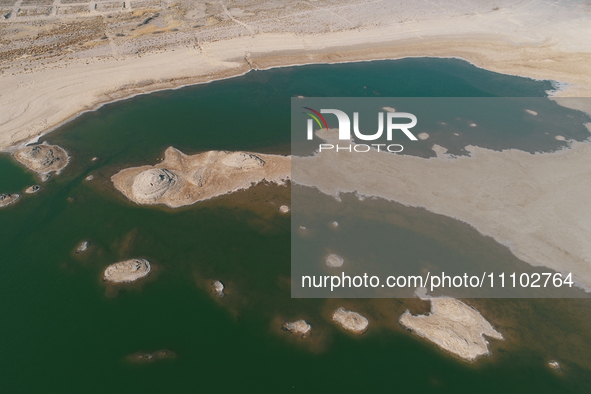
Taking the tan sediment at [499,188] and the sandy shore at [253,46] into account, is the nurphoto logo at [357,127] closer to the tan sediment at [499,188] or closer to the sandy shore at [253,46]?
the tan sediment at [499,188]

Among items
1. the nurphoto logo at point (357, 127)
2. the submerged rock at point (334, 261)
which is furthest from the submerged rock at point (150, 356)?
the nurphoto logo at point (357, 127)

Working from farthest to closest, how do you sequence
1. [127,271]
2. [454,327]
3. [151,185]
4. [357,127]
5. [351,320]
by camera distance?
[357,127] → [151,185] → [127,271] → [351,320] → [454,327]

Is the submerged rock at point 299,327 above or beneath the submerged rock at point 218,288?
beneath

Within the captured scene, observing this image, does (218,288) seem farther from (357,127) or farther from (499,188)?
(499,188)

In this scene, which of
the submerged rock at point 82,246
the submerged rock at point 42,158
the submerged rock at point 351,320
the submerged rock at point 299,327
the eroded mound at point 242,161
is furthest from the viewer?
the eroded mound at point 242,161

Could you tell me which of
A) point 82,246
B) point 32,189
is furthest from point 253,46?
point 82,246

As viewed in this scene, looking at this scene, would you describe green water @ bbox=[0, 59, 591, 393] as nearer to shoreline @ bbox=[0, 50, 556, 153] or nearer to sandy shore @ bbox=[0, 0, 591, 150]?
shoreline @ bbox=[0, 50, 556, 153]

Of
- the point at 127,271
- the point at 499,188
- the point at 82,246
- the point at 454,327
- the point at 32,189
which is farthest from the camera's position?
the point at 499,188
